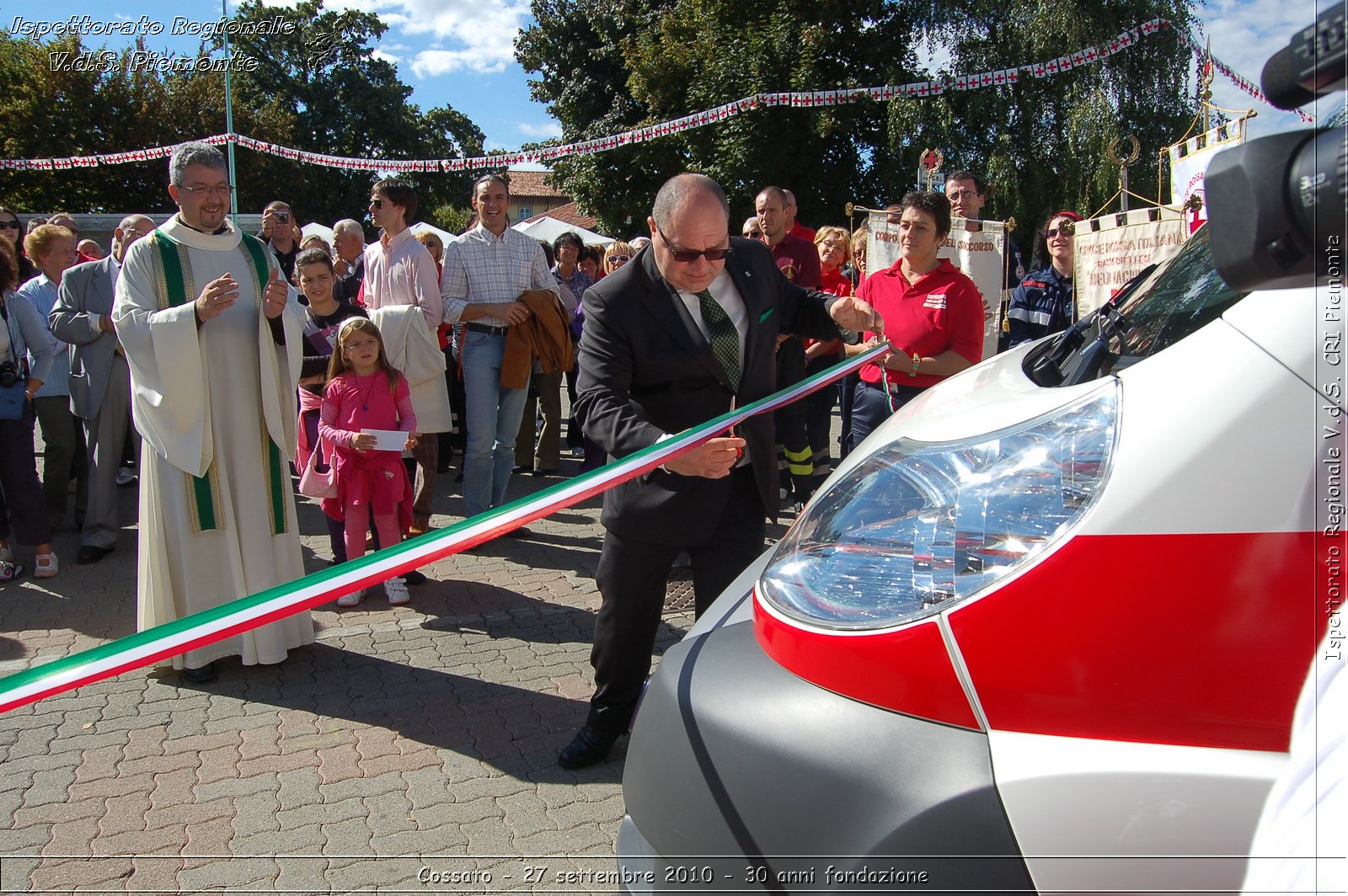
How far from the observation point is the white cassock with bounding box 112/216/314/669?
438 cm

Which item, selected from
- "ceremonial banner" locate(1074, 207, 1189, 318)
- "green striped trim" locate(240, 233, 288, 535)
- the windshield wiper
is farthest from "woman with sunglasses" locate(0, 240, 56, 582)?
"ceremonial banner" locate(1074, 207, 1189, 318)

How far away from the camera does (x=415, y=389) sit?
21.3 ft

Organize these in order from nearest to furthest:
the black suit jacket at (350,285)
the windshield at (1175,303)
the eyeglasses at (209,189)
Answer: the windshield at (1175,303) < the eyeglasses at (209,189) < the black suit jacket at (350,285)

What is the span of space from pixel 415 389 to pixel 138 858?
3.82m

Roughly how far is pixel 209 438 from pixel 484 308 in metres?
2.45

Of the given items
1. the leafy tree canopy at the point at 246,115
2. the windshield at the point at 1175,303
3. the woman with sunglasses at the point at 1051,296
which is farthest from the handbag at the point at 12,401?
the leafy tree canopy at the point at 246,115

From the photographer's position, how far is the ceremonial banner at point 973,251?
264 inches

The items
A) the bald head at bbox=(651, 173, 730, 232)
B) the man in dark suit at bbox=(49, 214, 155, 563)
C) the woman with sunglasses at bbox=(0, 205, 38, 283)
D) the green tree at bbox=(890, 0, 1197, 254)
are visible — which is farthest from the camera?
the green tree at bbox=(890, 0, 1197, 254)

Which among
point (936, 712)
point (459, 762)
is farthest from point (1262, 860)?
point (459, 762)

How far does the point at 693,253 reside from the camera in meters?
3.04

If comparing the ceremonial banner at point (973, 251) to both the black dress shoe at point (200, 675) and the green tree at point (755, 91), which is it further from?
the green tree at point (755, 91)

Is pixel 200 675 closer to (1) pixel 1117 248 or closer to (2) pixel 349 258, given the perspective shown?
A: (2) pixel 349 258

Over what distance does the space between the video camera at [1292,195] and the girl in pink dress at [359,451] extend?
15.5 feet

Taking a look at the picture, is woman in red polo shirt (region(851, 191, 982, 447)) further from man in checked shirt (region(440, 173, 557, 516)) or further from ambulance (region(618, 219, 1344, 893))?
ambulance (region(618, 219, 1344, 893))
